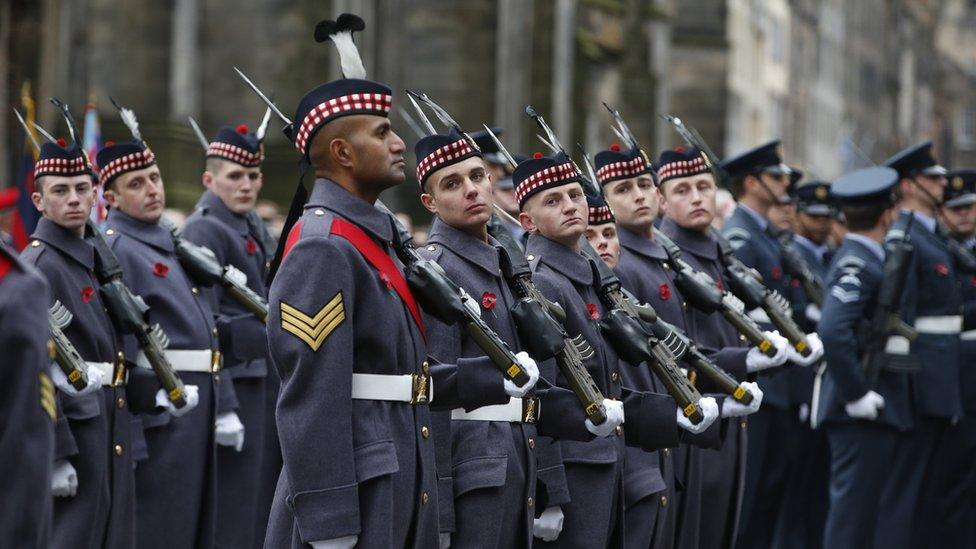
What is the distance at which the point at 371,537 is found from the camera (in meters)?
6.55

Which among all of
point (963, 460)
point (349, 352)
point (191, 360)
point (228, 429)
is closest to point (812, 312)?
point (963, 460)

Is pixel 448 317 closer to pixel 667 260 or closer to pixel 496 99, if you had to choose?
pixel 667 260

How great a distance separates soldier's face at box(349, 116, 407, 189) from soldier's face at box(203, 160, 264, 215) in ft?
16.0

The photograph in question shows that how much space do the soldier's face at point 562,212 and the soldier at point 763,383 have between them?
4.30 m

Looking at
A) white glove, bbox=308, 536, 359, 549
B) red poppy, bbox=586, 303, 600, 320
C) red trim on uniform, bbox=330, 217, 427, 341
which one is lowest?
white glove, bbox=308, 536, 359, 549

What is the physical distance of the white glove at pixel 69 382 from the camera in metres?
8.52

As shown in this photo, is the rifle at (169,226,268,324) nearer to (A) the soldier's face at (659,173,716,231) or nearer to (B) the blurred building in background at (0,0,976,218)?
(A) the soldier's face at (659,173,716,231)

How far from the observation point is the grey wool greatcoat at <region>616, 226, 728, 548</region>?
9.70 metres

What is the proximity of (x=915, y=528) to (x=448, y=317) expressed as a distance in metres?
6.49

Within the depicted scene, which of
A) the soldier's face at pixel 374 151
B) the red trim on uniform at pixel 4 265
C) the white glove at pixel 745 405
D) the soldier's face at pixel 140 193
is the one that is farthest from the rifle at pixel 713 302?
the red trim on uniform at pixel 4 265

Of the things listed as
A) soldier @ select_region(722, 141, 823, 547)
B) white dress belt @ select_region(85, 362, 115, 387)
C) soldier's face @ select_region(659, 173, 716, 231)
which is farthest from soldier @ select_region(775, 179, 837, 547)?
white dress belt @ select_region(85, 362, 115, 387)

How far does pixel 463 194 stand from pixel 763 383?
5.74 metres

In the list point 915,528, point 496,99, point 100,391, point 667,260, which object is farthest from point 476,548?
point 496,99

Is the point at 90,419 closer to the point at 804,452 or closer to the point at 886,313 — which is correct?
the point at 886,313
